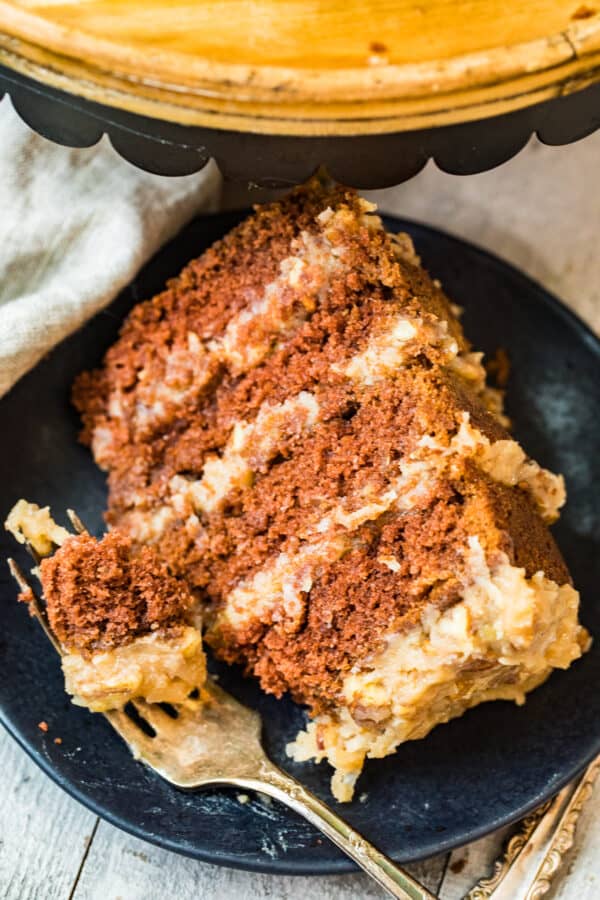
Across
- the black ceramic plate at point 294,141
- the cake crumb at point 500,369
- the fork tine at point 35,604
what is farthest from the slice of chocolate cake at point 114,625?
the cake crumb at point 500,369

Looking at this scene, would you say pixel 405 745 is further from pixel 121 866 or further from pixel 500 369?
pixel 500 369

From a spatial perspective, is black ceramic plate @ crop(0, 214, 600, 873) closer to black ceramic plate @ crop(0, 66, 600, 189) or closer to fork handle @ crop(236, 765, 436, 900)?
fork handle @ crop(236, 765, 436, 900)

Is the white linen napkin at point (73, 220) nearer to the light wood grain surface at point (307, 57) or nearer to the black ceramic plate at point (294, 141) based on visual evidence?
the black ceramic plate at point (294, 141)

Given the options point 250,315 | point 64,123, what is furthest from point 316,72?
point 250,315

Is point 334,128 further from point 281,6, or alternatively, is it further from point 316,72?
point 281,6

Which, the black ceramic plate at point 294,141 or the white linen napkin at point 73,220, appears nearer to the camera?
the black ceramic plate at point 294,141

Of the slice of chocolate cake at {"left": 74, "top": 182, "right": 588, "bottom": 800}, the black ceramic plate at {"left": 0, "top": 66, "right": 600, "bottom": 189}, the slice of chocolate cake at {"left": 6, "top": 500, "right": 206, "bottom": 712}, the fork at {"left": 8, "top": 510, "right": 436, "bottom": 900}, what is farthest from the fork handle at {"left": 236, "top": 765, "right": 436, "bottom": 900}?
the black ceramic plate at {"left": 0, "top": 66, "right": 600, "bottom": 189}
